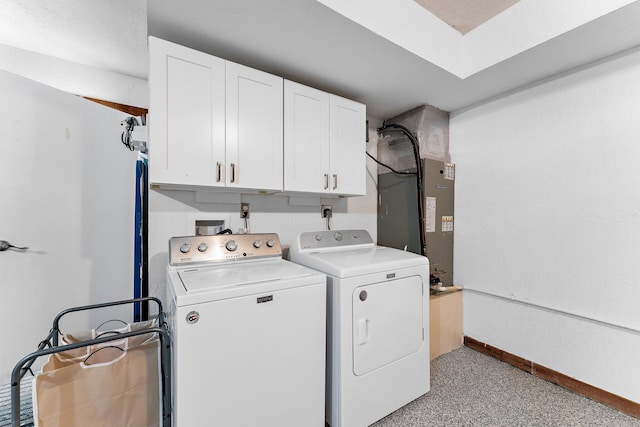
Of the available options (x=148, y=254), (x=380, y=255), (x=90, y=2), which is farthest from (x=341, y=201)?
(x=90, y=2)

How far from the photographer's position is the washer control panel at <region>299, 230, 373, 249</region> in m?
2.04

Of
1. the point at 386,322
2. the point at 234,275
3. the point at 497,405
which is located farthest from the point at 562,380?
the point at 234,275

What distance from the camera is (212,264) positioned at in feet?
5.45

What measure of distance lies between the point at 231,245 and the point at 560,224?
247 cm

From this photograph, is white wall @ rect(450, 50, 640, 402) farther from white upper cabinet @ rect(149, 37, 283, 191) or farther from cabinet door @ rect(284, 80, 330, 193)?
white upper cabinet @ rect(149, 37, 283, 191)

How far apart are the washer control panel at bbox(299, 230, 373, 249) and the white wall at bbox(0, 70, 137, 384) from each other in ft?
4.72

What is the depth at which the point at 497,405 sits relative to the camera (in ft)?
5.94

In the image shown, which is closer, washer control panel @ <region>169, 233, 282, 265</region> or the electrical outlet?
washer control panel @ <region>169, 233, 282, 265</region>

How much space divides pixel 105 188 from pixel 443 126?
10.5 feet

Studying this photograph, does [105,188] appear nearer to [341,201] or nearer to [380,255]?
[341,201]

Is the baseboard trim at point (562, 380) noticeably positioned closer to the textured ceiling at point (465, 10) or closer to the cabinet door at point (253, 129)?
Result: the cabinet door at point (253, 129)

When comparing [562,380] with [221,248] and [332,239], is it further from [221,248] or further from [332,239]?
[221,248]

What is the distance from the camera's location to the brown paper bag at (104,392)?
1063 millimetres

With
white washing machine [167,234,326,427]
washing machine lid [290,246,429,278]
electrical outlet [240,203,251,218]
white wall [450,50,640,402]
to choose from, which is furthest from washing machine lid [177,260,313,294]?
white wall [450,50,640,402]
